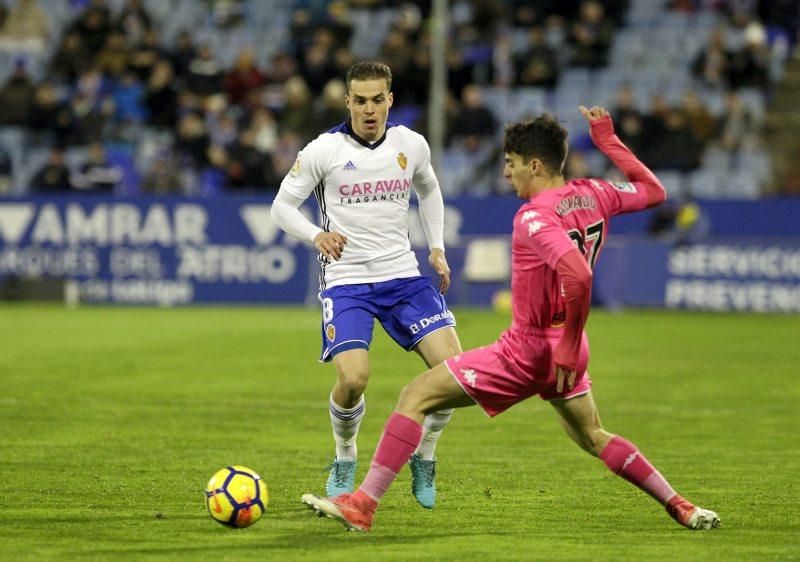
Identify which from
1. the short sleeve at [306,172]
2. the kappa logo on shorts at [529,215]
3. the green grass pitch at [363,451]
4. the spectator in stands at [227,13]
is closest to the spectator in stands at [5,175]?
the spectator in stands at [227,13]

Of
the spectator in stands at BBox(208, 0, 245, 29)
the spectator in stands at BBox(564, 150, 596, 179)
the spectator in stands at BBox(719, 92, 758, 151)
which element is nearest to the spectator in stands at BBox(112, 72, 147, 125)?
the spectator in stands at BBox(208, 0, 245, 29)

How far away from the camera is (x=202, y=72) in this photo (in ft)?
89.5

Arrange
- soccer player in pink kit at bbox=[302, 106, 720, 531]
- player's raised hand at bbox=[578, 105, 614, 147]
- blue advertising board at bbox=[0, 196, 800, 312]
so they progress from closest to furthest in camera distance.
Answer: soccer player in pink kit at bbox=[302, 106, 720, 531] < player's raised hand at bbox=[578, 105, 614, 147] < blue advertising board at bbox=[0, 196, 800, 312]

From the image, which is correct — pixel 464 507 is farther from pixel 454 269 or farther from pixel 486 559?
pixel 454 269

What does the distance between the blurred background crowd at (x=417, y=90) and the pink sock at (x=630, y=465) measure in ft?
55.1

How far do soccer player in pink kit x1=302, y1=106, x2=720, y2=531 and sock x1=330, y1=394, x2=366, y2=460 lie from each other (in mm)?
1066

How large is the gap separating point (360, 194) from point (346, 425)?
1.23m

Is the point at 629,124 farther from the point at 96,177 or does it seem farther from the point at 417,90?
the point at 96,177

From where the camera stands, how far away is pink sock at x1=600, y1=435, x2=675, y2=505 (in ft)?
22.1

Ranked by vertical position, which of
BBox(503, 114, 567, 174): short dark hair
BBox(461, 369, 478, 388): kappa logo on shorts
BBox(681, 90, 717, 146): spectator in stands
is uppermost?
BBox(681, 90, 717, 146): spectator in stands

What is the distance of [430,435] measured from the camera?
782 cm

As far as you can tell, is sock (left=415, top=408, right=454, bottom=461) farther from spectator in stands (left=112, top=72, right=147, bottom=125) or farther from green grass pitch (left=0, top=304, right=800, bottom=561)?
spectator in stands (left=112, top=72, right=147, bottom=125)

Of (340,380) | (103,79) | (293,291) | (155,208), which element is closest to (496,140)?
(293,291)

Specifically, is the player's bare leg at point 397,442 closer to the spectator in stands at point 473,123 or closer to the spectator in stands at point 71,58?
the spectator in stands at point 473,123
